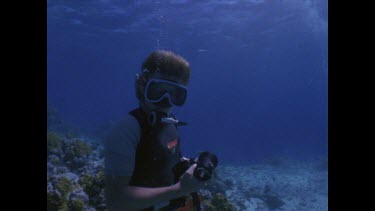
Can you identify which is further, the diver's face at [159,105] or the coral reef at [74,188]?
the coral reef at [74,188]

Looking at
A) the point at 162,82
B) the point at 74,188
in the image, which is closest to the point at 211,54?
the point at 74,188

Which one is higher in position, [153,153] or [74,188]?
[153,153]

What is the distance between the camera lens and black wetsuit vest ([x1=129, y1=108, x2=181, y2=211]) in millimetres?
2592

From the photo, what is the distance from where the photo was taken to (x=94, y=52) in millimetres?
44219

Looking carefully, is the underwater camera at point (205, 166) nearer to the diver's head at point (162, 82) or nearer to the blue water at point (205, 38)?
the diver's head at point (162, 82)

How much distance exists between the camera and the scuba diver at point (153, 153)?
7.62 ft

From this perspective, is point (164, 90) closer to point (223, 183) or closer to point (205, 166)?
point (205, 166)

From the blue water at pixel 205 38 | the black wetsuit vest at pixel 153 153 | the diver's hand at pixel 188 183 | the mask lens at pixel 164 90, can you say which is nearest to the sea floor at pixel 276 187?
the blue water at pixel 205 38

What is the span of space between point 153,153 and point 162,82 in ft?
2.12

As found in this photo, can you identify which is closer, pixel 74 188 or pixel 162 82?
pixel 162 82

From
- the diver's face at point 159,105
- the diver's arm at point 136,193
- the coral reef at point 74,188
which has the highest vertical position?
the diver's face at point 159,105

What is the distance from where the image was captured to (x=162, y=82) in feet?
9.07

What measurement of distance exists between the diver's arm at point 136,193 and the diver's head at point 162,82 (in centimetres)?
73
